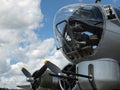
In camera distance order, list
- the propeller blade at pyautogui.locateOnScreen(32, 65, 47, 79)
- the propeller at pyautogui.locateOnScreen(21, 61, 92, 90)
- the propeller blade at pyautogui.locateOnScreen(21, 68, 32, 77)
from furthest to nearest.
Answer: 1. the propeller blade at pyautogui.locateOnScreen(21, 68, 32, 77)
2. the propeller blade at pyautogui.locateOnScreen(32, 65, 47, 79)
3. the propeller at pyautogui.locateOnScreen(21, 61, 92, 90)

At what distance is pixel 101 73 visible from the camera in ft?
55.3

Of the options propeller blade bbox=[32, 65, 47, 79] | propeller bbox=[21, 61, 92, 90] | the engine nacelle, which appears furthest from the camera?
propeller blade bbox=[32, 65, 47, 79]

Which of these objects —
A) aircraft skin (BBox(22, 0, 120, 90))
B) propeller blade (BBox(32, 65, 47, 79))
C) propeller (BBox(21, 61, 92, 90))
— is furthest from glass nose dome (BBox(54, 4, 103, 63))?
propeller blade (BBox(32, 65, 47, 79))

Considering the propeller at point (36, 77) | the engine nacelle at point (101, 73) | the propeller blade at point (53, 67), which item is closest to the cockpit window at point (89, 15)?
the engine nacelle at point (101, 73)

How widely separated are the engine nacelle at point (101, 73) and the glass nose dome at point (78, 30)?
84 centimetres

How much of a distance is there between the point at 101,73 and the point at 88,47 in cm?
155

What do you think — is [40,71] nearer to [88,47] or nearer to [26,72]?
[26,72]

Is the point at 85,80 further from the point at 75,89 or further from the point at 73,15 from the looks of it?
the point at 73,15

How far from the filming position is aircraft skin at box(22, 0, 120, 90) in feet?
55.6

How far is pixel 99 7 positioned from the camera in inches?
717

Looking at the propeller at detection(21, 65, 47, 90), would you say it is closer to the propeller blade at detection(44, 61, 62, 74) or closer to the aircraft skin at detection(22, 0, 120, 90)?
the aircraft skin at detection(22, 0, 120, 90)

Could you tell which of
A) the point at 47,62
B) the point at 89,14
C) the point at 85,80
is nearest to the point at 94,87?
the point at 85,80

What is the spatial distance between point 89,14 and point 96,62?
2461 millimetres

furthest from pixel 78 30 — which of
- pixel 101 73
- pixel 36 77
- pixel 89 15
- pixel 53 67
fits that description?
pixel 36 77
